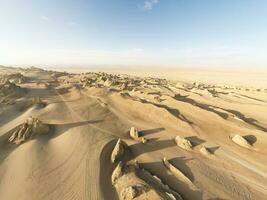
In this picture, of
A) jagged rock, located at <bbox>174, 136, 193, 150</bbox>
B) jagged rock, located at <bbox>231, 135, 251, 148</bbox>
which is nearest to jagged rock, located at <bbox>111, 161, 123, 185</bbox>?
jagged rock, located at <bbox>174, 136, 193, 150</bbox>

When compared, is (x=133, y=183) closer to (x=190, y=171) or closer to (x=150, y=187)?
(x=150, y=187)

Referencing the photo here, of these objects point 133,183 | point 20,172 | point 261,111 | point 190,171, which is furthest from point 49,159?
point 261,111

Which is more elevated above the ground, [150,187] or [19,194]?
[150,187]

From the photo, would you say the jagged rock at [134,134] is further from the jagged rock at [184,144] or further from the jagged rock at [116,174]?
the jagged rock at [116,174]

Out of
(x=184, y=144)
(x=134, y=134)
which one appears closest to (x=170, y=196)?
(x=184, y=144)

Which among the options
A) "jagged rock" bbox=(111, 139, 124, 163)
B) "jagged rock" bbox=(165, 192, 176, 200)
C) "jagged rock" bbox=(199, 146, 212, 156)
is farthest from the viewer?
"jagged rock" bbox=(199, 146, 212, 156)

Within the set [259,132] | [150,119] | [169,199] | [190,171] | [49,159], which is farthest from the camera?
[150,119]

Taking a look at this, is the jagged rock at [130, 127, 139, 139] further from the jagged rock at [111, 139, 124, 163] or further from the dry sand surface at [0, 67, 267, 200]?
the jagged rock at [111, 139, 124, 163]
